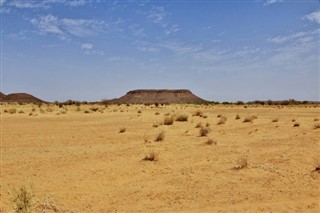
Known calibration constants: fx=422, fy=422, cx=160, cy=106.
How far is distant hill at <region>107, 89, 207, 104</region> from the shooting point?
544ft

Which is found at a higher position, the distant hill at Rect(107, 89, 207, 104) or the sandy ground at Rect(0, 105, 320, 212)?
the distant hill at Rect(107, 89, 207, 104)

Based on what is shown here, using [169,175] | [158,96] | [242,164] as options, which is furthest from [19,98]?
[242,164]

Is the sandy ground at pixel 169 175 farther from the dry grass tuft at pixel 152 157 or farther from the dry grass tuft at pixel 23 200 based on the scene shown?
the dry grass tuft at pixel 23 200

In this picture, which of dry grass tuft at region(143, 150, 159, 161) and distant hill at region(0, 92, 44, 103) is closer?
dry grass tuft at region(143, 150, 159, 161)

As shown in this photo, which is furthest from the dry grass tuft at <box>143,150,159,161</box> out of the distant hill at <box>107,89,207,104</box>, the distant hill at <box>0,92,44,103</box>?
the distant hill at <box>107,89,207,104</box>

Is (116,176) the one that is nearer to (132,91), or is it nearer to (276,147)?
(276,147)

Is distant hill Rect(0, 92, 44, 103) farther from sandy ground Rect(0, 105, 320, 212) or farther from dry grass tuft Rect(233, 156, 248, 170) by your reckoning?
dry grass tuft Rect(233, 156, 248, 170)

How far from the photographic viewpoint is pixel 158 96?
6722 inches

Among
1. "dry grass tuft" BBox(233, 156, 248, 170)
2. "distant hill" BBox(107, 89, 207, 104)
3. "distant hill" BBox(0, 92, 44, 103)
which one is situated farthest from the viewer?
"distant hill" BBox(107, 89, 207, 104)

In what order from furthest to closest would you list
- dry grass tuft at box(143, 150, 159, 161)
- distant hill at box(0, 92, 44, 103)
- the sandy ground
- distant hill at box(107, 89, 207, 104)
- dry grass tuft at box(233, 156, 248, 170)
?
distant hill at box(107, 89, 207, 104)
distant hill at box(0, 92, 44, 103)
dry grass tuft at box(143, 150, 159, 161)
dry grass tuft at box(233, 156, 248, 170)
the sandy ground

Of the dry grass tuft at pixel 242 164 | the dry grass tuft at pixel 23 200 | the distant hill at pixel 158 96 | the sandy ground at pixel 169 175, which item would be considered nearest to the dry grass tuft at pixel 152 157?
the sandy ground at pixel 169 175

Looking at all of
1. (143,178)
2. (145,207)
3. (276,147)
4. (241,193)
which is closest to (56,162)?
(143,178)

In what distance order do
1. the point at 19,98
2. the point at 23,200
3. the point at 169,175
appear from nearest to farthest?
the point at 23,200
the point at 169,175
the point at 19,98

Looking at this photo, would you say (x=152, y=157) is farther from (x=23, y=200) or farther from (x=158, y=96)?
(x=158, y=96)
